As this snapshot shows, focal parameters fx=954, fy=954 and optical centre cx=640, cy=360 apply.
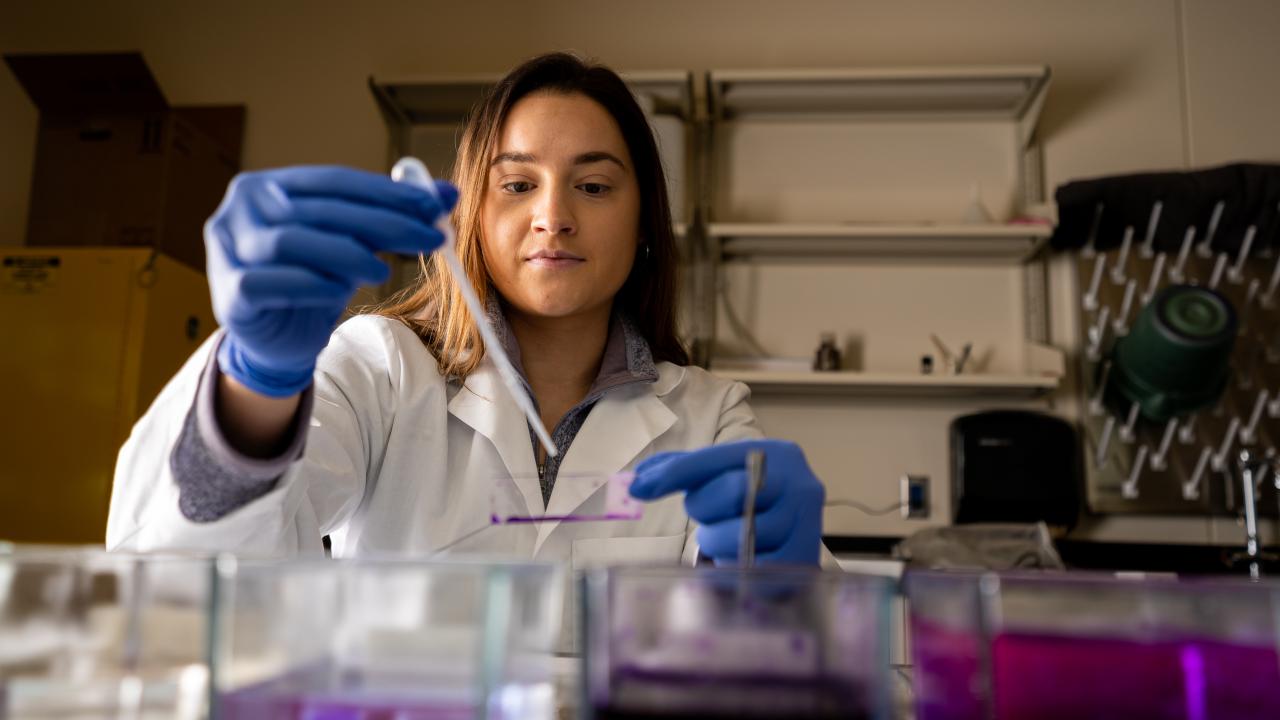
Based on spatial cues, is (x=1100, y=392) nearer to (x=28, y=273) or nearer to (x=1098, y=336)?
(x=1098, y=336)

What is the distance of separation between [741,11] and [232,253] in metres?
2.41

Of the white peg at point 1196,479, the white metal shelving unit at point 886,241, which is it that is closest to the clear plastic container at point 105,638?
the white metal shelving unit at point 886,241

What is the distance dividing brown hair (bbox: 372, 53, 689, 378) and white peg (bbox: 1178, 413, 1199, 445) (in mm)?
1619

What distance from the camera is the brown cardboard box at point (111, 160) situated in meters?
2.44

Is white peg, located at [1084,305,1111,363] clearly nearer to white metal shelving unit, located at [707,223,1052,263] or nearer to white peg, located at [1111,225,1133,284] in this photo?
white peg, located at [1111,225,1133,284]

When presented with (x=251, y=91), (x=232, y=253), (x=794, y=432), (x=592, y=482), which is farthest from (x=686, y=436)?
(x=251, y=91)

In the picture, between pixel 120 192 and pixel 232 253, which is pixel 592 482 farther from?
pixel 120 192

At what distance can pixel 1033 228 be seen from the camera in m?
2.40

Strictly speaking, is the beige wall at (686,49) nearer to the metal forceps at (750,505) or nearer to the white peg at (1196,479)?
the white peg at (1196,479)

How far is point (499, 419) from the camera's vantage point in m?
1.24

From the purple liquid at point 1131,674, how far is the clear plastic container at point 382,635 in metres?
0.20

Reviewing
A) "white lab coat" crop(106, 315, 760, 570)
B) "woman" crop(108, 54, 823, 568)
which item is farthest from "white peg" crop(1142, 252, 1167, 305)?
"white lab coat" crop(106, 315, 760, 570)

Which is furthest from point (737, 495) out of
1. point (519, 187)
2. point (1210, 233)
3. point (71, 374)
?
point (1210, 233)

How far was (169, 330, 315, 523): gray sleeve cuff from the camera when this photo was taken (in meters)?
0.75
